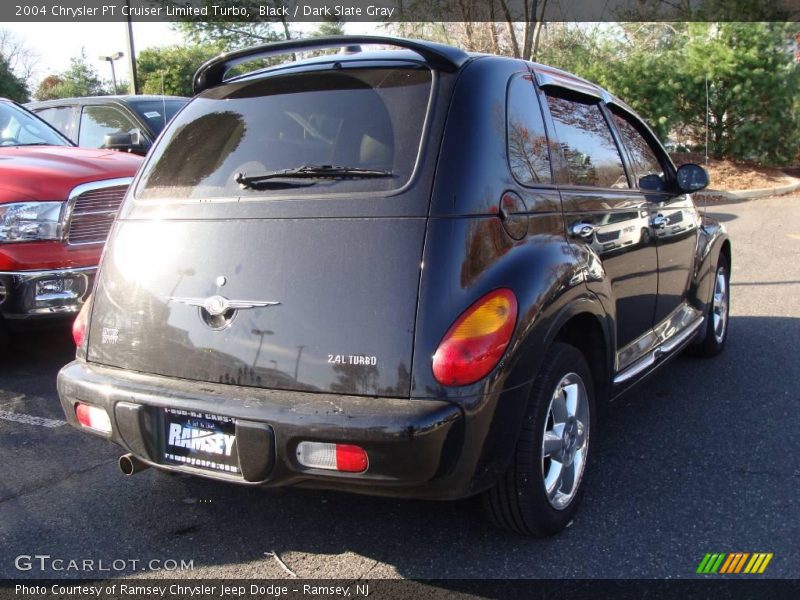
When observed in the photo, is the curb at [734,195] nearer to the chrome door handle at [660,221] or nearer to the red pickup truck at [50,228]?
the chrome door handle at [660,221]

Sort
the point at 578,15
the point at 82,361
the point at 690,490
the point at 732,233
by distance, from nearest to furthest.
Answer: the point at 82,361 → the point at 690,490 → the point at 732,233 → the point at 578,15

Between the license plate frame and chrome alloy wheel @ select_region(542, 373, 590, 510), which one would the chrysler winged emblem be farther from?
chrome alloy wheel @ select_region(542, 373, 590, 510)

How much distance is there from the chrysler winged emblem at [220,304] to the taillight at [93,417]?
541 mm

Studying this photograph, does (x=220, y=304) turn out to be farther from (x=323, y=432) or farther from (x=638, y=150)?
(x=638, y=150)

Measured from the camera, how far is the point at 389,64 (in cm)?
293

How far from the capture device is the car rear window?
9.04 feet

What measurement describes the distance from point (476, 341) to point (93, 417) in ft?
4.94

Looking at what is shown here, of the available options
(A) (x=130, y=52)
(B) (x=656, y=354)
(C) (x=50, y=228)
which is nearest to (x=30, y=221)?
(C) (x=50, y=228)

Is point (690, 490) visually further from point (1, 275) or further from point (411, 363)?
point (1, 275)

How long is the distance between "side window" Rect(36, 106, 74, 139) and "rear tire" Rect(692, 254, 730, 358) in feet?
22.5

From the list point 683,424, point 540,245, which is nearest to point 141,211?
point 540,245

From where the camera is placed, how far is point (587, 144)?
361 cm

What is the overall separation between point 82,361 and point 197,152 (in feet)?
3.17

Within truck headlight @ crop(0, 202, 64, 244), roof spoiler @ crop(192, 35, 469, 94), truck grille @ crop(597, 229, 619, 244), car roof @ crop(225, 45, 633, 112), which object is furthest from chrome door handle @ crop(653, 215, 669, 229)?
truck headlight @ crop(0, 202, 64, 244)
